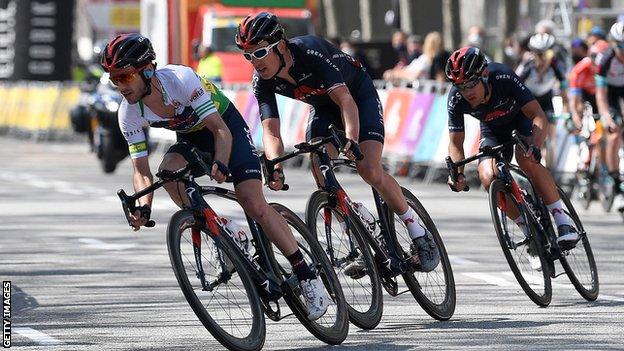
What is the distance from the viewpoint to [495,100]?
11203 millimetres

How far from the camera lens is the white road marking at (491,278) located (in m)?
12.6

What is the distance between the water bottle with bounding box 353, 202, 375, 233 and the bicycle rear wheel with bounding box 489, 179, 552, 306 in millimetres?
967

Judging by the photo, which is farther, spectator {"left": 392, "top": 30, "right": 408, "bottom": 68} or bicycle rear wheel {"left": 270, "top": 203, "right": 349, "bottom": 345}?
spectator {"left": 392, "top": 30, "right": 408, "bottom": 68}

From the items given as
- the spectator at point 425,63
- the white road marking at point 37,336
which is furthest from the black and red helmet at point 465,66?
the spectator at point 425,63

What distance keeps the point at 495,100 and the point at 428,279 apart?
1202 millimetres

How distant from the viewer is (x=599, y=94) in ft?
57.8

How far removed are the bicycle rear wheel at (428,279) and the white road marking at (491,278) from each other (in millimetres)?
1835

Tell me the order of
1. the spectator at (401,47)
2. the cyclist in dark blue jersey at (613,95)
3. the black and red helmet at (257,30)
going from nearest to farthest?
the black and red helmet at (257,30)
the cyclist in dark blue jersey at (613,95)
the spectator at (401,47)

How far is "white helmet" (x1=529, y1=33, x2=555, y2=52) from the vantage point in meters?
20.9

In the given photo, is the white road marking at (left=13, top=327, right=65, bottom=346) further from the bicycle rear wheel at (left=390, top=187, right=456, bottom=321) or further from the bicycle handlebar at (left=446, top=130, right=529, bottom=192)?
the bicycle handlebar at (left=446, top=130, right=529, bottom=192)

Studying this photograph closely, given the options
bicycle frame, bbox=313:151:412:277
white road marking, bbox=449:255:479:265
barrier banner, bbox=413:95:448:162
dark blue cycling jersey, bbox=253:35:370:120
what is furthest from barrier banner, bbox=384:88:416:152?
dark blue cycling jersey, bbox=253:35:370:120

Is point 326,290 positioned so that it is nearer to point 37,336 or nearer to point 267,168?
point 267,168

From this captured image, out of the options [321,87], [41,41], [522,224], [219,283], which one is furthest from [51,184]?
[41,41]

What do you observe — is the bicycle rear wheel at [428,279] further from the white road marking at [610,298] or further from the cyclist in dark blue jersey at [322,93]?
the white road marking at [610,298]
